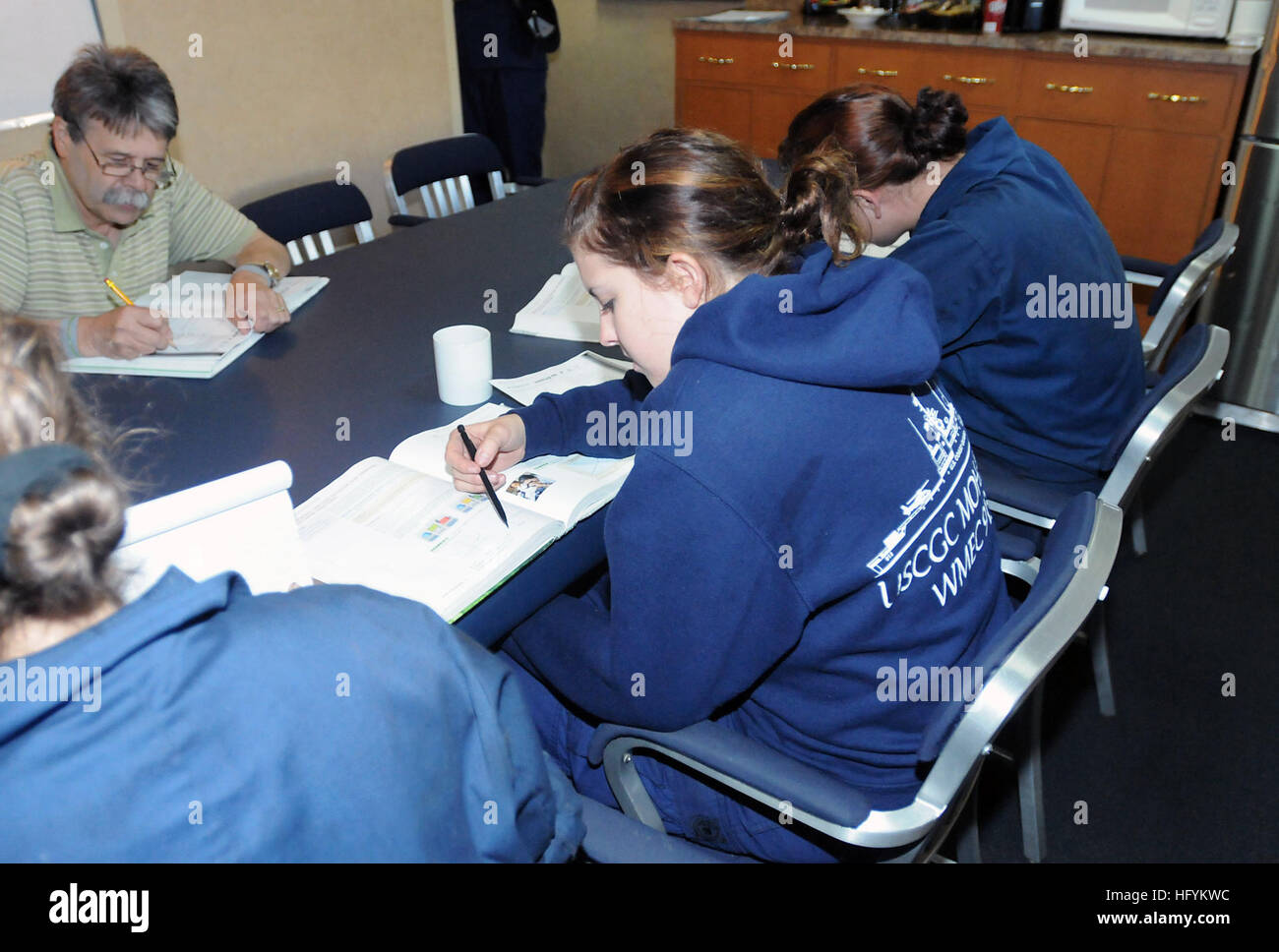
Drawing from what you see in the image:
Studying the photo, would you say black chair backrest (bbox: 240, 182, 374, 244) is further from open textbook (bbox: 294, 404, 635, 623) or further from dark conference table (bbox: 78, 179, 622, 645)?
open textbook (bbox: 294, 404, 635, 623)

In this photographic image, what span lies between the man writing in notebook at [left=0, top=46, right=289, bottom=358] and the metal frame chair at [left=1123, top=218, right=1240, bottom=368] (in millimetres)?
1652

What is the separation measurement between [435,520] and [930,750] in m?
0.61

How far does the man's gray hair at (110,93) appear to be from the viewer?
69.1 inches

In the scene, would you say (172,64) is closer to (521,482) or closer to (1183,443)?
(521,482)

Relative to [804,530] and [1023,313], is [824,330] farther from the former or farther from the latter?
[1023,313]

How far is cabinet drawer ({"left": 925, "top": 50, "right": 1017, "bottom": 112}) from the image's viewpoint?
3492 millimetres

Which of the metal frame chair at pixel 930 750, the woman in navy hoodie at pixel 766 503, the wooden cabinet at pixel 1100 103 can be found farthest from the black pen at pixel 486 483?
the wooden cabinet at pixel 1100 103

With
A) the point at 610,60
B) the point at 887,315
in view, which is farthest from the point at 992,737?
the point at 610,60

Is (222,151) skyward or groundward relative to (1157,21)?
groundward

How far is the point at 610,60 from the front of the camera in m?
4.80

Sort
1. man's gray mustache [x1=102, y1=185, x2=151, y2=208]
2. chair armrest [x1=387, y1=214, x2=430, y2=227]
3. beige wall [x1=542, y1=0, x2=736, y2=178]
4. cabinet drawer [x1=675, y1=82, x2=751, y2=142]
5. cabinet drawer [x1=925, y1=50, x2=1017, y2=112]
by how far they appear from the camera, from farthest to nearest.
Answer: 1. beige wall [x1=542, y1=0, x2=736, y2=178]
2. cabinet drawer [x1=675, y1=82, x2=751, y2=142]
3. cabinet drawer [x1=925, y1=50, x2=1017, y2=112]
4. chair armrest [x1=387, y1=214, x2=430, y2=227]
5. man's gray mustache [x1=102, y1=185, x2=151, y2=208]

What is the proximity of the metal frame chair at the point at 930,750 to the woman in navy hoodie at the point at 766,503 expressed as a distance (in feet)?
0.15

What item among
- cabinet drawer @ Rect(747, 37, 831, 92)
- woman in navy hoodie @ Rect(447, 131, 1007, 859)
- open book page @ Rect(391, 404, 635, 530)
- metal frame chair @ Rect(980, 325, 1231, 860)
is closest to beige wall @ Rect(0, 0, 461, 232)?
cabinet drawer @ Rect(747, 37, 831, 92)

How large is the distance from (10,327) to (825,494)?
0.67 metres
